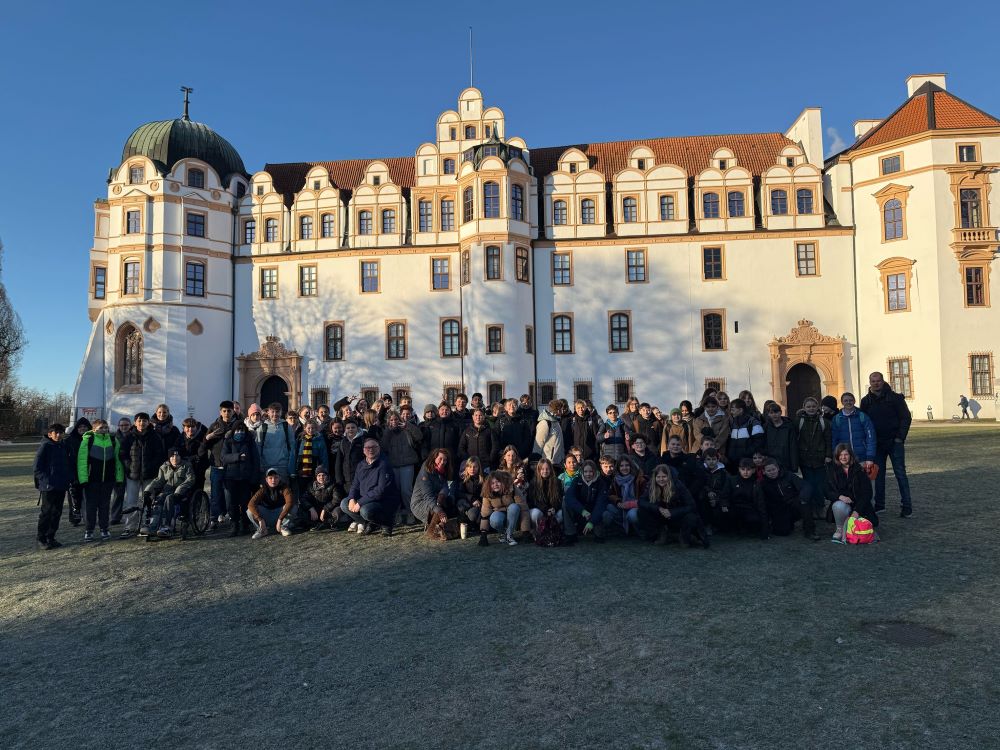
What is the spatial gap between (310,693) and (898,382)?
31.3 metres

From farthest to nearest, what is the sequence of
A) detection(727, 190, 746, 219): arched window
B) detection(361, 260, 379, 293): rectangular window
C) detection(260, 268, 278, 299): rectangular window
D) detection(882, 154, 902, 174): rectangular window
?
detection(260, 268, 278, 299): rectangular window < detection(361, 260, 379, 293): rectangular window < detection(727, 190, 746, 219): arched window < detection(882, 154, 902, 174): rectangular window

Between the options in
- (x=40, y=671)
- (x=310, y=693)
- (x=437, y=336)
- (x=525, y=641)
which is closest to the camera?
(x=310, y=693)

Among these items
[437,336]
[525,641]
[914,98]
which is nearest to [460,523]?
[525,641]

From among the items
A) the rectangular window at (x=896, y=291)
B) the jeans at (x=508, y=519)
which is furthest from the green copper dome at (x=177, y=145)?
the rectangular window at (x=896, y=291)

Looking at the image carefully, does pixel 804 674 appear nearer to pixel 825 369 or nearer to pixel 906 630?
pixel 906 630

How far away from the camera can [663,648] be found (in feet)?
16.3

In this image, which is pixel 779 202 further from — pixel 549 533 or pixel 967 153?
pixel 549 533

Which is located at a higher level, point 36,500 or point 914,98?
point 914,98

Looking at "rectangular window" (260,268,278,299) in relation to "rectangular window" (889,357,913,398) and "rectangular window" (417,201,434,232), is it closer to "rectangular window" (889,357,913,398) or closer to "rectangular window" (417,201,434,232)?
"rectangular window" (417,201,434,232)

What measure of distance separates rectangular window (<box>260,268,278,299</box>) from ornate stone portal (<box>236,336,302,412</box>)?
2.34 metres

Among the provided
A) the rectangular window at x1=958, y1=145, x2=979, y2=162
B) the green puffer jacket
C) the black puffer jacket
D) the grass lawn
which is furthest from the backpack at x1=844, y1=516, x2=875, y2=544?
the rectangular window at x1=958, y1=145, x2=979, y2=162

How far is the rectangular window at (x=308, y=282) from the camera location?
33.4 meters

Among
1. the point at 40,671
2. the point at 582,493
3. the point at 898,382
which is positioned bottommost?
the point at 40,671

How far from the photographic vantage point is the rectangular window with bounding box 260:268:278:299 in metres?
33.7
